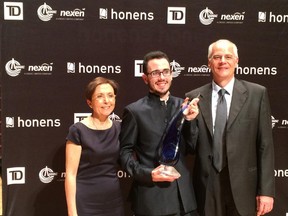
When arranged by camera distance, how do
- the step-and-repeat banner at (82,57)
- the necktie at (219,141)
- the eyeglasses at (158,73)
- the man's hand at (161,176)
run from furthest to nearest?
the step-and-repeat banner at (82,57) < the necktie at (219,141) < the eyeglasses at (158,73) < the man's hand at (161,176)

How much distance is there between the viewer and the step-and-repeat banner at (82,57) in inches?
126

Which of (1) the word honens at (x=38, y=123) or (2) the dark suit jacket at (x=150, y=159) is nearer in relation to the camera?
(2) the dark suit jacket at (x=150, y=159)

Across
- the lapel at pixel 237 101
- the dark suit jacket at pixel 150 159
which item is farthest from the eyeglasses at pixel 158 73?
the lapel at pixel 237 101

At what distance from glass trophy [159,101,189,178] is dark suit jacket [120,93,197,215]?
7cm

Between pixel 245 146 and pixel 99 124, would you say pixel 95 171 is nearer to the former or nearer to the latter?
pixel 99 124

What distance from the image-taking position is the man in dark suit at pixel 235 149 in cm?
227

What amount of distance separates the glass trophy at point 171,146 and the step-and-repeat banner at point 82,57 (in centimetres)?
127

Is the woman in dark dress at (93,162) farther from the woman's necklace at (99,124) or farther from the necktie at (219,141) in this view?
the necktie at (219,141)

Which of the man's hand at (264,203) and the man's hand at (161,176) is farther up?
the man's hand at (161,176)

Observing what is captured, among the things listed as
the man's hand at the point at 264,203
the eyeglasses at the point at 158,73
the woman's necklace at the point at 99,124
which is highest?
the eyeglasses at the point at 158,73

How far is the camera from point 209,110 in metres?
2.33

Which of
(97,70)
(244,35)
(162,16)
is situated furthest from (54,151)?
(244,35)

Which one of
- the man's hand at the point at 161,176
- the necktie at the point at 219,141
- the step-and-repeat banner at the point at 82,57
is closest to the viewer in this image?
the man's hand at the point at 161,176

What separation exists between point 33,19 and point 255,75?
2.09 metres
